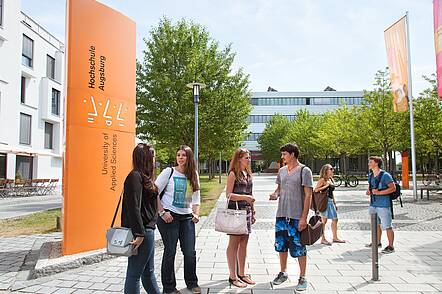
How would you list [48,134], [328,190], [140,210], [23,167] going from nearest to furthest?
1. [140,210]
2. [328,190]
3. [23,167]
4. [48,134]

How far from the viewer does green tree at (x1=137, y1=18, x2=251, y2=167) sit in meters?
19.0

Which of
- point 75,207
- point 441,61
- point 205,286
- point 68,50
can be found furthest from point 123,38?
point 441,61

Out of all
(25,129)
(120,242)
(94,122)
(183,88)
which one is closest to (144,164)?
(120,242)

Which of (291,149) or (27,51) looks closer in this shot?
(291,149)

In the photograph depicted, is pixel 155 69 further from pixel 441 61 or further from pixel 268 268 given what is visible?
pixel 268 268

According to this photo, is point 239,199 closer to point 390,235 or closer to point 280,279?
point 280,279

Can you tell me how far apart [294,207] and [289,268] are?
5.14 feet

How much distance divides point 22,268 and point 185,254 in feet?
9.95

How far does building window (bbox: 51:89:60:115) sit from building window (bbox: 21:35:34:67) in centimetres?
353

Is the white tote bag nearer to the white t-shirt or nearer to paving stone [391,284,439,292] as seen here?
the white t-shirt

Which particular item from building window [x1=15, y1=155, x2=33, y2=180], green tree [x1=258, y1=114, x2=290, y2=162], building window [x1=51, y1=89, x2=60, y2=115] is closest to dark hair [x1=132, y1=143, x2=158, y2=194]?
building window [x1=15, y1=155, x2=33, y2=180]

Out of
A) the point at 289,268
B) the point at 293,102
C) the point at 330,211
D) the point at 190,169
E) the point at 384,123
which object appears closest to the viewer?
the point at 190,169

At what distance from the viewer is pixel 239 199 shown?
4.89 meters

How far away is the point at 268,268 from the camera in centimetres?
602
